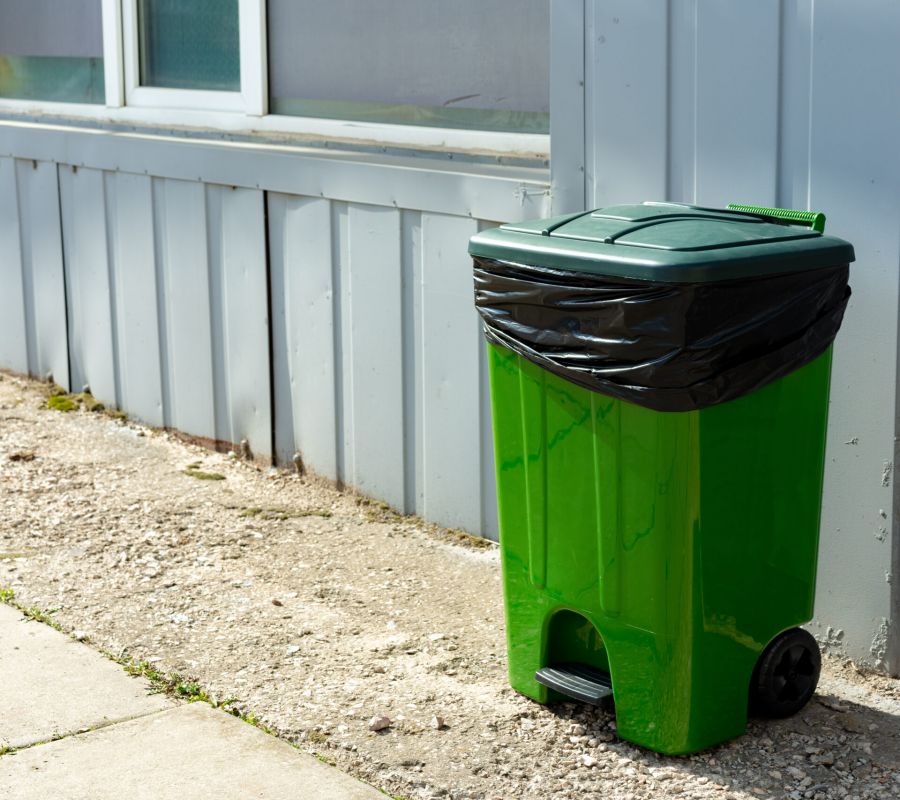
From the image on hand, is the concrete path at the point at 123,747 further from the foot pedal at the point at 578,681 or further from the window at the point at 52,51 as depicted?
the window at the point at 52,51

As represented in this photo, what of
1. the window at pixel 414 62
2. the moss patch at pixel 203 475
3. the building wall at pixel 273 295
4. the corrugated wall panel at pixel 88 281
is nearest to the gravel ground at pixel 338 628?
the moss patch at pixel 203 475

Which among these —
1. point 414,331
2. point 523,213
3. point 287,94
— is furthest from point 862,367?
point 287,94

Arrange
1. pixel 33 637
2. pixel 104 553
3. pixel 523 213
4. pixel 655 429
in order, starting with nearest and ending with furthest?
pixel 655 429, pixel 33 637, pixel 523 213, pixel 104 553

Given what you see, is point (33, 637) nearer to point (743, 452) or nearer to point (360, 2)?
point (743, 452)

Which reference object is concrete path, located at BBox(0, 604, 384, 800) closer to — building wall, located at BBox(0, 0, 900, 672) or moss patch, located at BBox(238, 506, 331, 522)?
moss patch, located at BBox(238, 506, 331, 522)

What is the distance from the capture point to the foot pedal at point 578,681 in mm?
3168

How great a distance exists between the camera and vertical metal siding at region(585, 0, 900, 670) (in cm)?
334

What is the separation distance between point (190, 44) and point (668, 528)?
392 centimetres

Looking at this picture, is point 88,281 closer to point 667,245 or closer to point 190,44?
point 190,44

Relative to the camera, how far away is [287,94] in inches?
218

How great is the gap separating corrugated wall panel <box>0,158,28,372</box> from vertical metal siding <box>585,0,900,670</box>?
3.96 m

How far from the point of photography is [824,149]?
3432 millimetres

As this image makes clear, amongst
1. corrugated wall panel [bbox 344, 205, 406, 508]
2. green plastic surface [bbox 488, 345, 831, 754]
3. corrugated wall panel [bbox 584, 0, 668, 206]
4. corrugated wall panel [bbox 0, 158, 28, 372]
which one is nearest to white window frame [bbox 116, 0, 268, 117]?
corrugated wall panel [bbox 0, 158, 28, 372]

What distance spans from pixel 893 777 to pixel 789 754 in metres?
0.23
